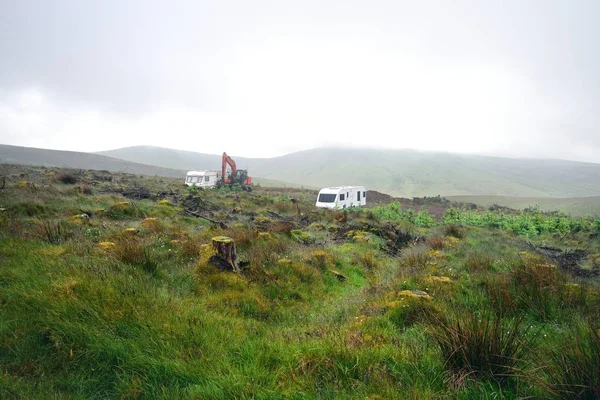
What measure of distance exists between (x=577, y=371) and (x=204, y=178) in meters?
37.6

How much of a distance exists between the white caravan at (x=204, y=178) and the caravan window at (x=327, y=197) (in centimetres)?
1481

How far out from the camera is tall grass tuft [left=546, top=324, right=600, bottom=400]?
2107mm

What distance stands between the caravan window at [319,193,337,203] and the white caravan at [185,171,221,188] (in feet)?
48.6

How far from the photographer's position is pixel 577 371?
87.0 inches

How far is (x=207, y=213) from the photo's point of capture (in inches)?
632

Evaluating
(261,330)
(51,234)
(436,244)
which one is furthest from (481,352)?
(436,244)

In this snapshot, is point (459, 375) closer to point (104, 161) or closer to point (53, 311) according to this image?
point (53, 311)

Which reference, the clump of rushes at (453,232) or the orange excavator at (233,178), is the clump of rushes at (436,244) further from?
the orange excavator at (233,178)

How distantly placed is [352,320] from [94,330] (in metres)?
3.06

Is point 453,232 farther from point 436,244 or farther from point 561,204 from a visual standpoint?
point 561,204

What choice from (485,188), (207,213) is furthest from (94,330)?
(485,188)

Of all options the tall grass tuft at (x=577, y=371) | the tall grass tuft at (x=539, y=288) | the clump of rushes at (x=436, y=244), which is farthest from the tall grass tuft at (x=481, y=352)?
the clump of rushes at (x=436, y=244)

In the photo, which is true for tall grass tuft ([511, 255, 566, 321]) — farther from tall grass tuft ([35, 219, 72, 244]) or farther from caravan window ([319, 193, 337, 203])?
caravan window ([319, 193, 337, 203])

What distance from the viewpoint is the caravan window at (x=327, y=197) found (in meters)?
28.2
